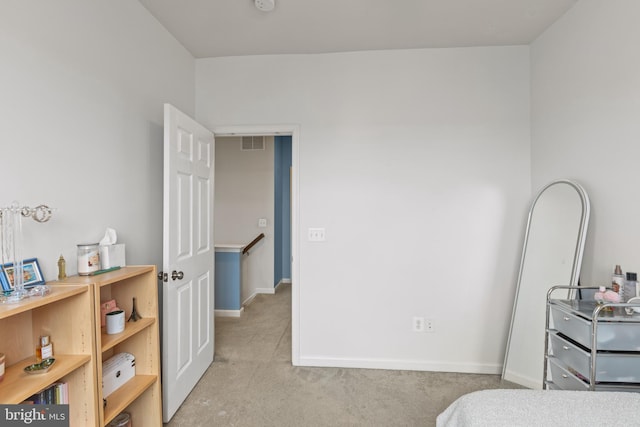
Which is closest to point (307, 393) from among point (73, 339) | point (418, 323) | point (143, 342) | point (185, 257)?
point (418, 323)

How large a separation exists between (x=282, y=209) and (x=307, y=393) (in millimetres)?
3583

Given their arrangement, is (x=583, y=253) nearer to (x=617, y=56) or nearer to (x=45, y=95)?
(x=617, y=56)

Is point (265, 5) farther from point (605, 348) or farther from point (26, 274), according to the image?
point (605, 348)

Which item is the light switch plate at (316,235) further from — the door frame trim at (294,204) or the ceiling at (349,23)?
the ceiling at (349,23)

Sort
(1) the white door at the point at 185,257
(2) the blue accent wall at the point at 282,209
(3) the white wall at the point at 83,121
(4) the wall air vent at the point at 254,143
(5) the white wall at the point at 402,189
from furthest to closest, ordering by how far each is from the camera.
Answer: (2) the blue accent wall at the point at 282,209 < (4) the wall air vent at the point at 254,143 < (5) the white wall at the point at 402,189 < (1) the white door at the point at 185,257 < (3) the white wall at the point at 83,121

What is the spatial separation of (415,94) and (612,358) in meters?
2.07

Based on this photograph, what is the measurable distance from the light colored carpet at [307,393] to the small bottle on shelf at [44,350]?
101cm

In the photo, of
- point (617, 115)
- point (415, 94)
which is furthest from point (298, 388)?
point (617, 115)

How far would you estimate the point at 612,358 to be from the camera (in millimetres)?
1395

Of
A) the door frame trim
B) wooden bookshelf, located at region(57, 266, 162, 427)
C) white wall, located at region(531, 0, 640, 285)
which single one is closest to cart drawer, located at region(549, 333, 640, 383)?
white wall, located at region(531, 0, 640, 285)

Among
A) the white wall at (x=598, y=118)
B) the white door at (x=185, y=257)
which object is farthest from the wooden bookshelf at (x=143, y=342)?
the white wall at (x=598, y=118)

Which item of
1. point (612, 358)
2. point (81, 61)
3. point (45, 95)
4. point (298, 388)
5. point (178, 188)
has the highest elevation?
point (81, 61)

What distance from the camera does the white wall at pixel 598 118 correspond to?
5.33 ft

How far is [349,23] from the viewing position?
219cm
